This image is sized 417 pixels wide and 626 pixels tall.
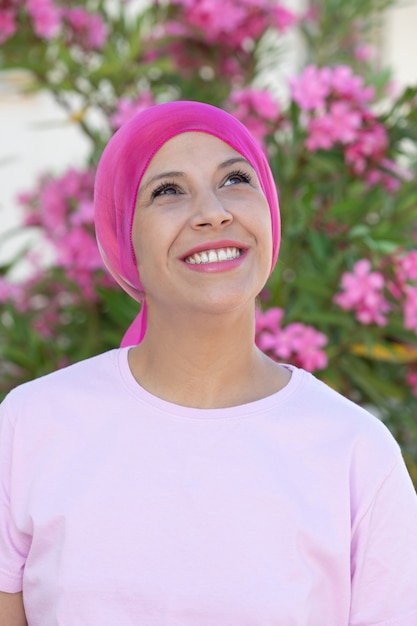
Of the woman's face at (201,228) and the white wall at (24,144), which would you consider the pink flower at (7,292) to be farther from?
the white wall at (24,144)

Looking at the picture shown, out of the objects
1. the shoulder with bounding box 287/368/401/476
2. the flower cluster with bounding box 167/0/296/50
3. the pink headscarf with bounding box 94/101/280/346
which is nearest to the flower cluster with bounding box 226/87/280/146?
the flower cluster with bounding box 167/0/296/50

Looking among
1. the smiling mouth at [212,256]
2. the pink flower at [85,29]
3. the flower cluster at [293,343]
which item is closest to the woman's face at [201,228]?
the smiling mouth at [212,256]

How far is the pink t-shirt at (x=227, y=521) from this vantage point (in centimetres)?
138

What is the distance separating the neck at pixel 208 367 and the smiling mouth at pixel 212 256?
9cm

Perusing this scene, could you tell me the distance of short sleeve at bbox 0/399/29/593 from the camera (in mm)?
1507

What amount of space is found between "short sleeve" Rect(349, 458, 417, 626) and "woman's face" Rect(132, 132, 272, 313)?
1.11ft

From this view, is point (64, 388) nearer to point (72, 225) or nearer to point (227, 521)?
point (227, 521)

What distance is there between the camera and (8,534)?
152 cm

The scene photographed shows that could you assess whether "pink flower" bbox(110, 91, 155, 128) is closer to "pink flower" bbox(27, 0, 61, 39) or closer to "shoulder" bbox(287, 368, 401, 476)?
"pink flower" bbox(27, 0, 61, 39)

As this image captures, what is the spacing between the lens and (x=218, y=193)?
149cm

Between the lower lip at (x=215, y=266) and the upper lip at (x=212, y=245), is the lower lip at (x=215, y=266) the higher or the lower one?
the lower one

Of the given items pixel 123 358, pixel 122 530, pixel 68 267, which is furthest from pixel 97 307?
pixel 122 530

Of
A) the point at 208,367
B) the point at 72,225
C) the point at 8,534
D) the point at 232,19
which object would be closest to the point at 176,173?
the point at 208,367

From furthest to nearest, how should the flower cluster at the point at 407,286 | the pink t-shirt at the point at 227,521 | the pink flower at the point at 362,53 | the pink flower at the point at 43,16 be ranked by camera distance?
the pink flower at the point at 362,53, the pink flower at the point at 43,16, the flower cluster at the point at 407,286, the pink t-shirt at the point at 227,521
